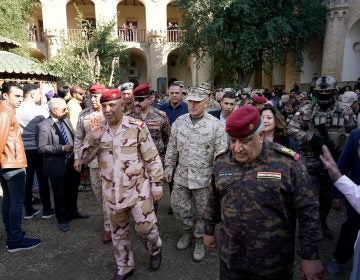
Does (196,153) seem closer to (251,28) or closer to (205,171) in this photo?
(205,171)

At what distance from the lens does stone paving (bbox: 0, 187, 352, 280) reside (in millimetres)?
3487

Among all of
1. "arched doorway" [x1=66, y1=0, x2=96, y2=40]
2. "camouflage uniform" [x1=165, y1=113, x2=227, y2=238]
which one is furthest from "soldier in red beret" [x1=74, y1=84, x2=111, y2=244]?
"arched doorway" [x1=66, y1=0, x2=96, y2=40]

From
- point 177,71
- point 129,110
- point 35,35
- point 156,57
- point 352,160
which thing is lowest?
point 352,160

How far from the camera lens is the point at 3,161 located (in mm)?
3639

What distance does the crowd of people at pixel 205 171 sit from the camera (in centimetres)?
205

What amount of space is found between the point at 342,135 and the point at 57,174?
3.75 m

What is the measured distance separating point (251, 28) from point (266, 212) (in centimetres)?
1557

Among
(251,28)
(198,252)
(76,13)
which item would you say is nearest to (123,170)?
(198,252)

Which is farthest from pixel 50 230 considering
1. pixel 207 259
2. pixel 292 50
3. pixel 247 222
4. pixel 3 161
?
pixel 292 50

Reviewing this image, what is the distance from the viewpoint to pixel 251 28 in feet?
52.7

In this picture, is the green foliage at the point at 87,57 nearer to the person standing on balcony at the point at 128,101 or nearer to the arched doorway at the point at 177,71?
the arched doorway at the point at 177,71

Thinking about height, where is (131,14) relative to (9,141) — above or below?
above

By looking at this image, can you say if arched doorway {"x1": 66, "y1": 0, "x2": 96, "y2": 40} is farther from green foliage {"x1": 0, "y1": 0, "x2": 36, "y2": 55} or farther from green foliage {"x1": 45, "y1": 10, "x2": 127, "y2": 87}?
green foliage {"x1": 45, "y1": 10, "x2": 127, "y2": 87}

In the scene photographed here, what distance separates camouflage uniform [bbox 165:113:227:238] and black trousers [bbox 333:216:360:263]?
147cm
